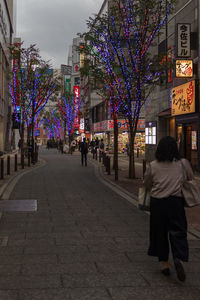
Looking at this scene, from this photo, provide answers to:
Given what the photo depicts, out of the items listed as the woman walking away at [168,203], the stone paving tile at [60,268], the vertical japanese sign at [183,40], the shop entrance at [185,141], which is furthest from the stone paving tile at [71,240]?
the shop entrance at [185,141]

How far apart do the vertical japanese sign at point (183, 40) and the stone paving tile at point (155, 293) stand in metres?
17.2

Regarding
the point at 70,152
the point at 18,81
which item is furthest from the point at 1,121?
the point at 18,81

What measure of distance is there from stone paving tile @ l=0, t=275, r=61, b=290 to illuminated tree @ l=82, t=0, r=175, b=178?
1258cm

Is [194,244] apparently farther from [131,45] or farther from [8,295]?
[131,45]

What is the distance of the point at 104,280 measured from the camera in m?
4.37

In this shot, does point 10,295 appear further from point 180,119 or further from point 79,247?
point 180,119

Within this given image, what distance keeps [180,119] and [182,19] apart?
5.55 m

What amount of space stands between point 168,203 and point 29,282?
1731 mm

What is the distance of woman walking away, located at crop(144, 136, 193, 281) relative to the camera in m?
4.41

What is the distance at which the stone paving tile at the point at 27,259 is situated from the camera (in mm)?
5074

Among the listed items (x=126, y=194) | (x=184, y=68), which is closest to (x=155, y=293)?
(x=126, y=194)

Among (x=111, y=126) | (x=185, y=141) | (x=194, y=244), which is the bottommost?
(x=194, y=244)

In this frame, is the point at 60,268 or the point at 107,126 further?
the point at 107,126

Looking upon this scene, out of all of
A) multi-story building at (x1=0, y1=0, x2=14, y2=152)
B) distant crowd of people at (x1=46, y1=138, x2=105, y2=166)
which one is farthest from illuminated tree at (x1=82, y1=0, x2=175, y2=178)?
multi-story building at (x1=0, y1=0, x2=14, y2=152)
